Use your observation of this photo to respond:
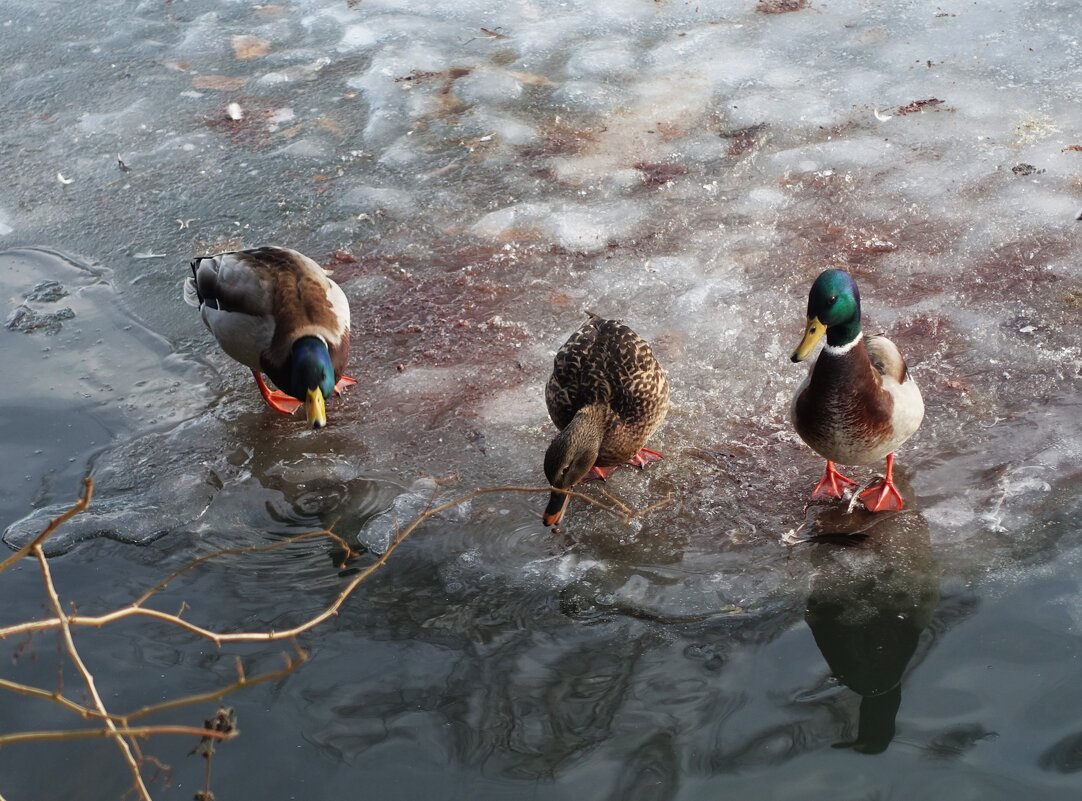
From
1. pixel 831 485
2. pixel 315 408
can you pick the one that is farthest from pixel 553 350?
pixel 831 485

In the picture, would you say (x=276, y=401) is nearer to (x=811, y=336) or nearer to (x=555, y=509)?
(x=555, y=509)

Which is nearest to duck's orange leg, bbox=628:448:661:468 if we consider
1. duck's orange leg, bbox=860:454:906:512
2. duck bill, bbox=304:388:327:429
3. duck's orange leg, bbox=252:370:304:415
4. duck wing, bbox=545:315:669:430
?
duck wing, bbox=545:315:669:430

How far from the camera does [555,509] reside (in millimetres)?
3174

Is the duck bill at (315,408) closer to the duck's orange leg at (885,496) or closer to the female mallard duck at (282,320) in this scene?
the female mallard duck at (282,320)

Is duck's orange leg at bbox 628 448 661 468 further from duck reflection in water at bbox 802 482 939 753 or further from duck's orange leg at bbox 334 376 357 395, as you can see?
duck's orange leg at bbox 334 376 357 395

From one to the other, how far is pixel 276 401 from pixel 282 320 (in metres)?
0.42

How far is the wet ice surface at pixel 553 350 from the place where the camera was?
2775 mm

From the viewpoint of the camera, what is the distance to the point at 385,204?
5.06 m

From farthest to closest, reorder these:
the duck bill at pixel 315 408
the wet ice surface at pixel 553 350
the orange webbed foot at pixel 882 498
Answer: the duck bill at pixel 315 408, the orange webbed foot at pixel 882 498, the wet ice surface at pixel 553 350

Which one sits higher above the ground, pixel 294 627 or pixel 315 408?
Result: pixel 315 408

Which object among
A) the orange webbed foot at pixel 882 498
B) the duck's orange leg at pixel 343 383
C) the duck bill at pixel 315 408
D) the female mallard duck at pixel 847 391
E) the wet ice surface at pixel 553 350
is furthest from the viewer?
the duck's orange leg at pixel 343 383

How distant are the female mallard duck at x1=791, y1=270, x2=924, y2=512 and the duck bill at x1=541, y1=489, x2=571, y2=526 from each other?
79cm

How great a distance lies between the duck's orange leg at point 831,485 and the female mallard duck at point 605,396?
22.0 inches

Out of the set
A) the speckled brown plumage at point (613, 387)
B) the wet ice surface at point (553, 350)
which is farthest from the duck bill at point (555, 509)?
the speckled brown plumage at point (613, 387)
